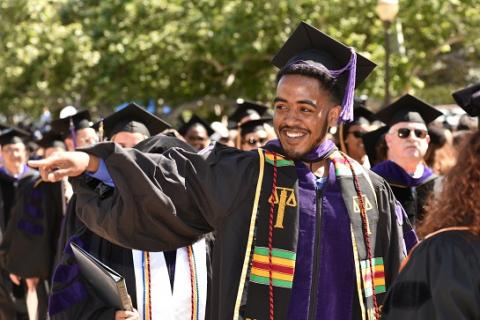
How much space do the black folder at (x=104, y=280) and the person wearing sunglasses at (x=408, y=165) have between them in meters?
2.60

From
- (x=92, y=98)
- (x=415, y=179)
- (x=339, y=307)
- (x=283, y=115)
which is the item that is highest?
(x=92, y=98)

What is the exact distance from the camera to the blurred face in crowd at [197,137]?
9.55 meters

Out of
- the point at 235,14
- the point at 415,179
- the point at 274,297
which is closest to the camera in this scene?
the point at 274,297

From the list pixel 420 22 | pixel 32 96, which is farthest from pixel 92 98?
pixel 420 22

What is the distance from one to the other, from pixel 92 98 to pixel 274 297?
19.9m

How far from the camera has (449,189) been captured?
9.14 ft

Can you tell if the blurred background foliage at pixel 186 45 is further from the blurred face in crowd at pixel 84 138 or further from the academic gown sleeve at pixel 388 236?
the academic gown sleeve at pixel 388 236

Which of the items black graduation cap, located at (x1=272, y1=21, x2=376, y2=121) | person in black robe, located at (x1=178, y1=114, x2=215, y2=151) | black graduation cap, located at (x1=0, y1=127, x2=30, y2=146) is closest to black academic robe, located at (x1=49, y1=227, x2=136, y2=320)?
black graduation cap, located at (x1=272, y1=21, x2=376, y2=121)

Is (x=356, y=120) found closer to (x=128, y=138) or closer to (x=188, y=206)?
(x=128, y=138)

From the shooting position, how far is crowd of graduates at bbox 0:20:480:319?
268 cm

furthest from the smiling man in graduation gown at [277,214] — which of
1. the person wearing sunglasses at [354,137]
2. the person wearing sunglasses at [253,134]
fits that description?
the person wearing sunglasses at [253,134]

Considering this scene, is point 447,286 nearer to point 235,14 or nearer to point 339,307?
point 339,307

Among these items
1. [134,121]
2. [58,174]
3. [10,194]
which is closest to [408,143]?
[134,121]

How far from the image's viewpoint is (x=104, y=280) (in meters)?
3.91
